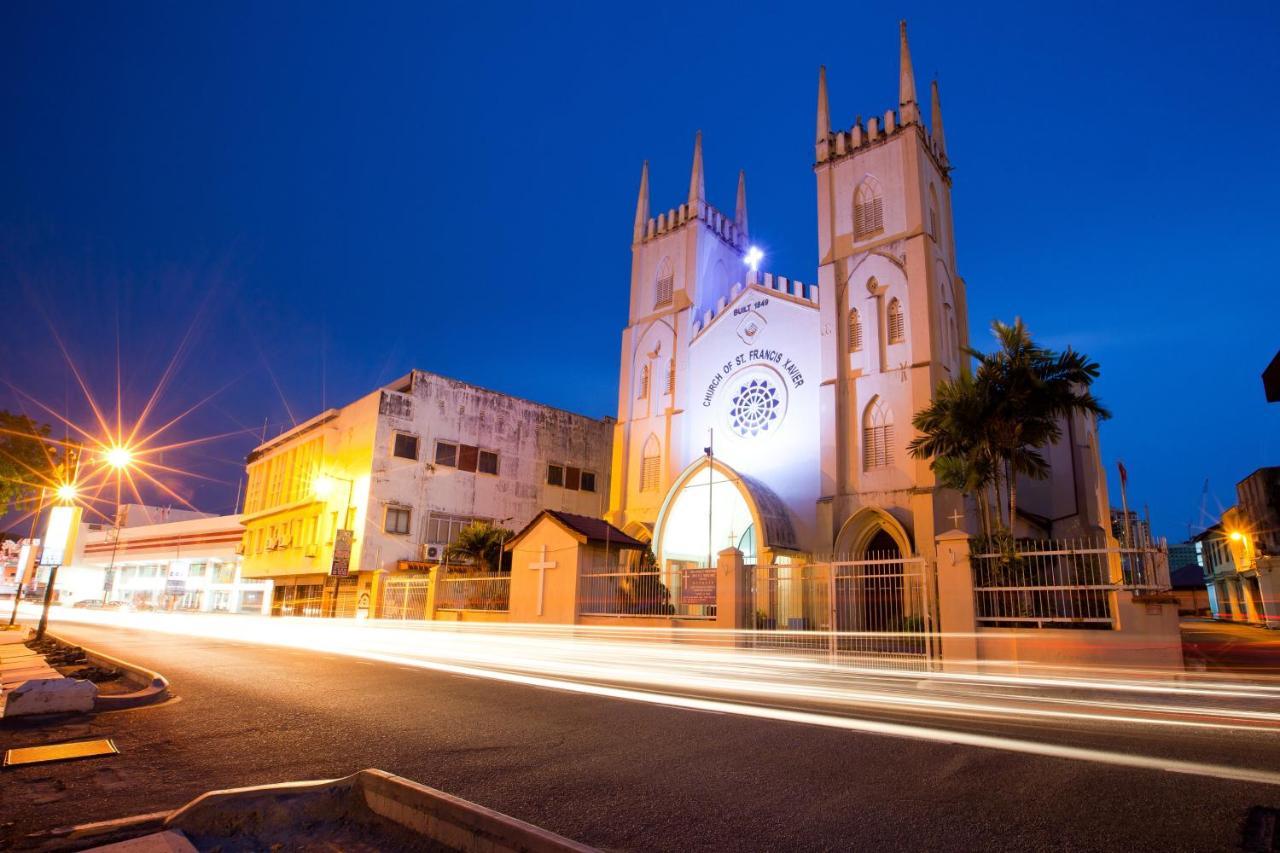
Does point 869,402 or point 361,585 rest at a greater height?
point 869,402

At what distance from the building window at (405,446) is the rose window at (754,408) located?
14374 mm

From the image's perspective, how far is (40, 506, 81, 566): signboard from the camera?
16.7 meters

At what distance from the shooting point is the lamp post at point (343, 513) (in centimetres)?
3145

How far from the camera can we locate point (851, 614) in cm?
1499

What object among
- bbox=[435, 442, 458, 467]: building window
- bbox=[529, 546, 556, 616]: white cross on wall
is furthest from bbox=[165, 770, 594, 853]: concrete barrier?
bbox=[435, 442, 458, 467]: building window

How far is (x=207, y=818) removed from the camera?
399 centimetres

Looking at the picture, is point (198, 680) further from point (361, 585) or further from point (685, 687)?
point (361, 585)

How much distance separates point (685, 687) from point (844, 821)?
6.91 m

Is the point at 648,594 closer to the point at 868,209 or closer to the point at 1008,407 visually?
the point at 1008,407

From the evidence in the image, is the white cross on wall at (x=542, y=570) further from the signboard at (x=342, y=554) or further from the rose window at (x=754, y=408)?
the signboard at (x=342, y=554)

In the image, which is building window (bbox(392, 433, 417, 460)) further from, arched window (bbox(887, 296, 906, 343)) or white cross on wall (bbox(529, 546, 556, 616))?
arched window (bbox(887, 296, 906, 343))

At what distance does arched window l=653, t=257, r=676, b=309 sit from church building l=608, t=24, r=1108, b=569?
0.13m

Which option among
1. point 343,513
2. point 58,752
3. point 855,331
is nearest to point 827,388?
point 855,331

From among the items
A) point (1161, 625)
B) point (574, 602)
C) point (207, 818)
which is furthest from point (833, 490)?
point (207, 818)
